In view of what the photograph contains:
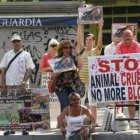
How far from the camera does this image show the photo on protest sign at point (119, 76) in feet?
37.2

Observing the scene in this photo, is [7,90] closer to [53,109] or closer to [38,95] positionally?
[38,95]

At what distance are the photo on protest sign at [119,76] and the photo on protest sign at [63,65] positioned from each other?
0.38 metres

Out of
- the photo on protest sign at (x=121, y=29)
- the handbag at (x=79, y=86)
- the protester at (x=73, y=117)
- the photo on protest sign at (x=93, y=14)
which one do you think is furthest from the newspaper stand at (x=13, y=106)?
the photo on protest sign at (x=121, y=29)

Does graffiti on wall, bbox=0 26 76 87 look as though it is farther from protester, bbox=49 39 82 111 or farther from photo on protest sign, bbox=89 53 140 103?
photo on protest sign, bbox=89 53 140 103

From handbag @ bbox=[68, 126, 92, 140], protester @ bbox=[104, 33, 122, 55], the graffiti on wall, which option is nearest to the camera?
handbag @ bbox=[68, 126, 92, 140]

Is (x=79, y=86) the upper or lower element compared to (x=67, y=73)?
lower

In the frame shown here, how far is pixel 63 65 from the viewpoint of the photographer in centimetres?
1156

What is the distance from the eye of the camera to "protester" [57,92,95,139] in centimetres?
1091

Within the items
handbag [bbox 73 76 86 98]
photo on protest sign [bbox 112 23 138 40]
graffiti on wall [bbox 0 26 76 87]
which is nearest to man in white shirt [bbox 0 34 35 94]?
handbag [bbox 73 76 86 98]

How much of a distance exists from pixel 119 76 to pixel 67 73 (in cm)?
90

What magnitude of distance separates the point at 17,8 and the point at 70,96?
811 centimetres

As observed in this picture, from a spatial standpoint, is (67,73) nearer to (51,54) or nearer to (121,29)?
(51,54)

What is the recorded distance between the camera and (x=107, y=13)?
24.1 meters

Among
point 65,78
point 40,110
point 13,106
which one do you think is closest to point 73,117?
point 65,78
